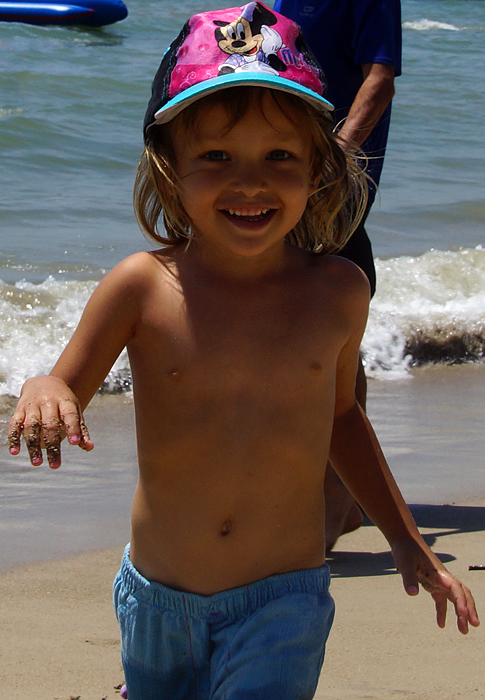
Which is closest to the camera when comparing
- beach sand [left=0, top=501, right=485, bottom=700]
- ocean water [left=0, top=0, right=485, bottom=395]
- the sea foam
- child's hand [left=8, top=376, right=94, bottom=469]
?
child's hand [left=8, top=376, right=94, bottom=469]

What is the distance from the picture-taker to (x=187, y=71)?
5.73ft

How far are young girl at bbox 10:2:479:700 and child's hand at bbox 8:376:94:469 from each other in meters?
0.21

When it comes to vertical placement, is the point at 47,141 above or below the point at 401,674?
below

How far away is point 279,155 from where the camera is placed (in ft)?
5.86

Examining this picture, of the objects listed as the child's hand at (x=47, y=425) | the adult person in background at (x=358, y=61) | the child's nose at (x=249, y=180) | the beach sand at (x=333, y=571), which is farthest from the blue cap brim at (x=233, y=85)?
the adult person in background at (x=358, y=61)

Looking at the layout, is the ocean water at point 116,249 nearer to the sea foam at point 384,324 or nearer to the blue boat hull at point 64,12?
the sea foam at point 384,324

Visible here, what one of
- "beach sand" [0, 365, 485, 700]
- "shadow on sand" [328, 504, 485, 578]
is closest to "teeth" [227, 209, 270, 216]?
"beach sand" [0, 365, 485, 700]

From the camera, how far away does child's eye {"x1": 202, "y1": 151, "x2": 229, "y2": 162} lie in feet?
5.76

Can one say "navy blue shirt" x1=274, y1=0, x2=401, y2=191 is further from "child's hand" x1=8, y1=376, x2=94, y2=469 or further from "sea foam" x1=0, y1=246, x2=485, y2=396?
"child's hand" x1=8, y1=376, x2=94, y2=469

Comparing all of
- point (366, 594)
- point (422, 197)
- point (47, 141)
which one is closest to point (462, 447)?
point (366, 594)

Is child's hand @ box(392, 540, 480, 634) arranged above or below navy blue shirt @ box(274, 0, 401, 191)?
below

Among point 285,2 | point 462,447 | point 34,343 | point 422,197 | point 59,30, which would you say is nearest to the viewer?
point 285,2

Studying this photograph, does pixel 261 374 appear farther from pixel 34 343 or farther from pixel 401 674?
pixel 34 343

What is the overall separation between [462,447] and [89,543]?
169 centimetres
